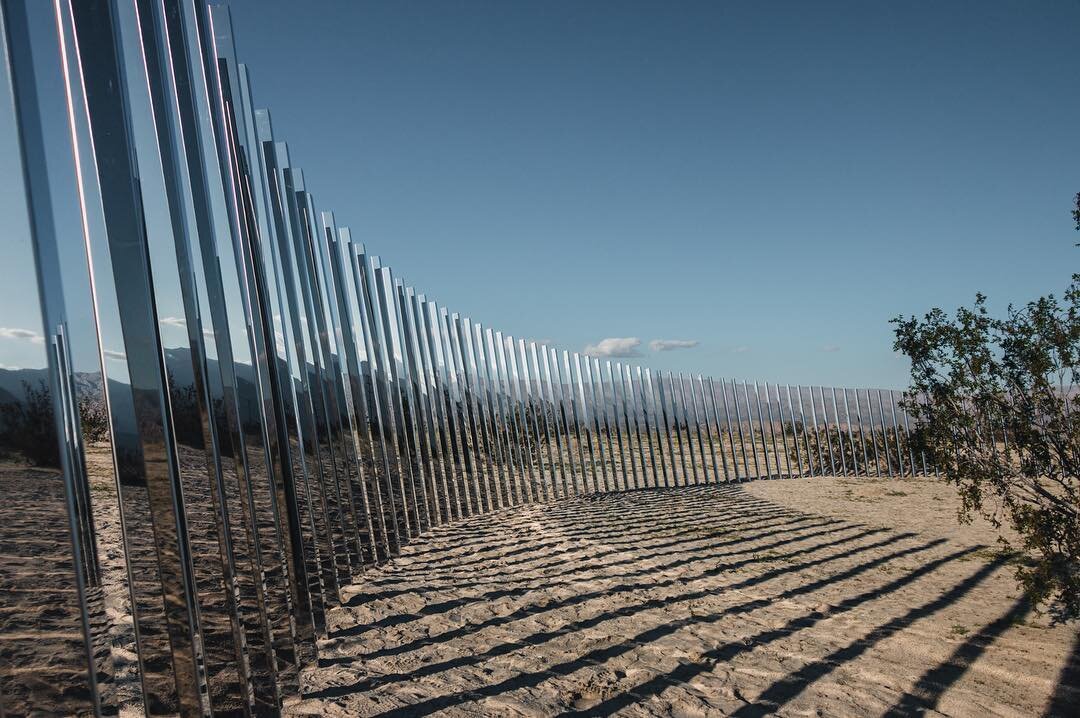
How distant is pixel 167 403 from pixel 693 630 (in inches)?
123

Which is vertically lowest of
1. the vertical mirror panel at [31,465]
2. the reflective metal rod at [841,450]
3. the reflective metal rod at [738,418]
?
the reflective metal rod at [841,450]

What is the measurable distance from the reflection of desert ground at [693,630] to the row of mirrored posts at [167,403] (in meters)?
0.52

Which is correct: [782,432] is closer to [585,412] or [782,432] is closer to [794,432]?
[794,432]

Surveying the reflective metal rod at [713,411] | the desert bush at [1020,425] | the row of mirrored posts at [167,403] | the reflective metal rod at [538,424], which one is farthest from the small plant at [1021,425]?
the reflective metal rod at [713,411]

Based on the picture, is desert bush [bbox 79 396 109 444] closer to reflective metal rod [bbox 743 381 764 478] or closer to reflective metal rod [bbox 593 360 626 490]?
reflective metal rod [bbox 593 360 626 490]

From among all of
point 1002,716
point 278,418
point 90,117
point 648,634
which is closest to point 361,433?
point 278,418

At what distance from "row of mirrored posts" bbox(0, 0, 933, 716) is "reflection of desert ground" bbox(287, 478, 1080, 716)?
1.71 ft

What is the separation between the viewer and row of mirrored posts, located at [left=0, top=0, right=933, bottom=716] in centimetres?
170

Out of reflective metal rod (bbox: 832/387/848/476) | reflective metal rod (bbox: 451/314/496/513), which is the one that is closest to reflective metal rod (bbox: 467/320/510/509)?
reflective metal rod (bbox: 451/314/496/513)

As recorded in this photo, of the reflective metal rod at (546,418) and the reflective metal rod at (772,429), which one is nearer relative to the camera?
the reflective metal rod at (546,418)

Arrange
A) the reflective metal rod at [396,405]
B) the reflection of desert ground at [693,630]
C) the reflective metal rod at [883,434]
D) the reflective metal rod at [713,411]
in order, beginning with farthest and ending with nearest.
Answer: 1. the reflective metal rod at [883,434]
2. the reflective metal rod at [713,411]
3. the reflective metal rod at [396,405]
4. the reflection of desert ground at [693,630]

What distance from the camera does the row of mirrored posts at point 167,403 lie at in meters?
1.70

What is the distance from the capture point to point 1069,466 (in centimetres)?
419

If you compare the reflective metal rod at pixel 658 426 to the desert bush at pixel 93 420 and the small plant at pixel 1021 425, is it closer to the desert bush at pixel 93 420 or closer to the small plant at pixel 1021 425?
the small plant at pixel 1021 425
